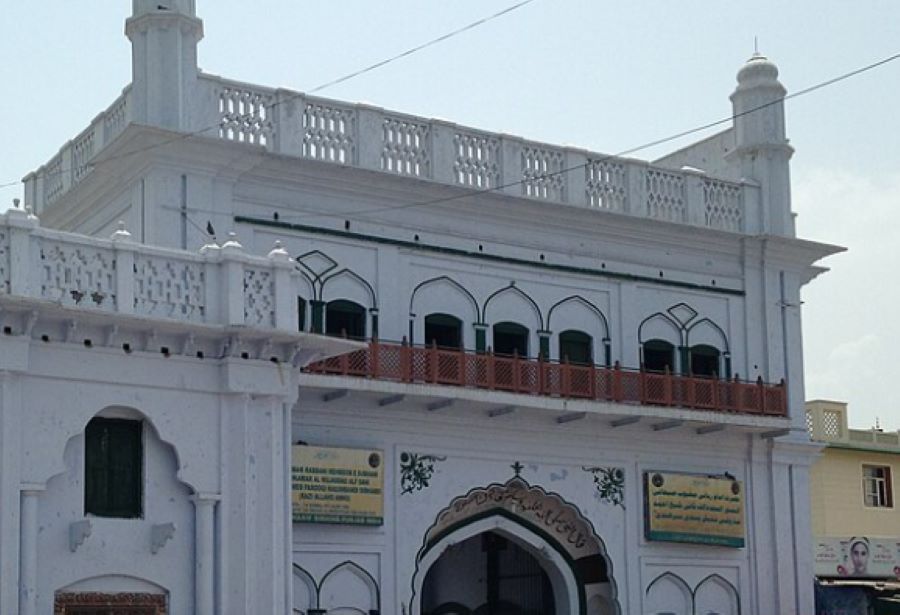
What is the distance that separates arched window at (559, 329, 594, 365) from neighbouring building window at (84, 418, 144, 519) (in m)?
10.4

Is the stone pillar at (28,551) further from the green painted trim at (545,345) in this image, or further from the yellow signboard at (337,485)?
the green painted trim at (545,345)

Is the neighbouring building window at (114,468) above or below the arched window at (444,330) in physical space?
below

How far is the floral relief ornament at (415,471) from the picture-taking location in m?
24.6

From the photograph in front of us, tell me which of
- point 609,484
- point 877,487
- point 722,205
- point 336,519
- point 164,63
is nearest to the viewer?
point 164,63

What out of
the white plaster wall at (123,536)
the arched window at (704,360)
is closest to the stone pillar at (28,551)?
the white plaster wall at (123,536)

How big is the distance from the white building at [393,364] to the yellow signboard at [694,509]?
5 centimetres

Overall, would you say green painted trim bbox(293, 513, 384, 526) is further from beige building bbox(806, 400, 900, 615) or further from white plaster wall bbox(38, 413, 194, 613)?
beige building bbox(806, 400, 900, 615)

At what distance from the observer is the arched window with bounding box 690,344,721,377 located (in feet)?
92.9

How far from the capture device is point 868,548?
34406 mm

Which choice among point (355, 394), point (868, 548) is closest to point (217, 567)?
point (355, 394)

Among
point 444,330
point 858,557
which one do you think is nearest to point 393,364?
point 444,330

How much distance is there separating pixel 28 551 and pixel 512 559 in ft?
43.2

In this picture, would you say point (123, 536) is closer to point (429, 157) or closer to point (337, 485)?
point (337, 485)

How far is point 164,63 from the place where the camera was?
2320 cm
